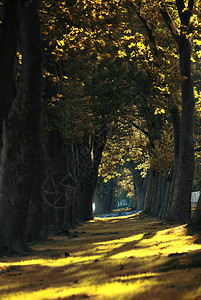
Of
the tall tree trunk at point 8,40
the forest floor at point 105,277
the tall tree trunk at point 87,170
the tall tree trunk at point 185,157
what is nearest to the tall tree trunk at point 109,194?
the tall tree trunk at point 87,170

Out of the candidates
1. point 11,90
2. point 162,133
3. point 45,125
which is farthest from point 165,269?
point 162,133

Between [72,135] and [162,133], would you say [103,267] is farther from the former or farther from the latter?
[162,133]

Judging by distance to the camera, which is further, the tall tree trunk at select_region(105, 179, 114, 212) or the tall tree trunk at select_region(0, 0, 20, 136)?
the tall tree trunk at select_region(105, 179, 114, 212)

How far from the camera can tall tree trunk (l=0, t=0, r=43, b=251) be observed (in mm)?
12539

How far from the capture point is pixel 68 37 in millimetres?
16172

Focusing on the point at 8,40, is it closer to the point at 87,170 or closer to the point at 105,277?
the point at 105,277

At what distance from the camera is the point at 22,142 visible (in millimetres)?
12688

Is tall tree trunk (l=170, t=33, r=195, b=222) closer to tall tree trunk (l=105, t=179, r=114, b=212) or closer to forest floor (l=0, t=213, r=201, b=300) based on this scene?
forest floor (l=0, t=213, r=201, b=300)

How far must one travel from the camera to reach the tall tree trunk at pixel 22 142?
12539 mm

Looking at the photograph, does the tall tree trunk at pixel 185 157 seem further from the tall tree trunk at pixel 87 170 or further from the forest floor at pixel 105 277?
the tall tree trunk at pixel 87 170

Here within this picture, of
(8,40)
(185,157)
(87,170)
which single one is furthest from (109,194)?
(8,40)

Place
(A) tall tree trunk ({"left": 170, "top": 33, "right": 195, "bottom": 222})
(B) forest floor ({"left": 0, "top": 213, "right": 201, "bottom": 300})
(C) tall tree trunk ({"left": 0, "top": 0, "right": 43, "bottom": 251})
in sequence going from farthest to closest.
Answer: (A) tall tree trunk ({"left": 170, "top": 33, "right": 195, "bottom": 222})
(C) tall tree trunk ({"left": 0, "top": 0, "right": 43, "bottom": 251})
(B) forest floor ({"left": 0, "top": 213, "right": 201, "bottom": 300})

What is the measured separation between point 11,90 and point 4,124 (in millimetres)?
933

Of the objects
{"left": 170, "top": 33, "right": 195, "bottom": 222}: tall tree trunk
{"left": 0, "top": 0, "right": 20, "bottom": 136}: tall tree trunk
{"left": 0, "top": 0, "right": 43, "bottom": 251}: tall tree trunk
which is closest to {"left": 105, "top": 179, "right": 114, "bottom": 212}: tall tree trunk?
{"left": 170, "top": 33, "right": 195, "bottom": 222}: tall tree trunk
